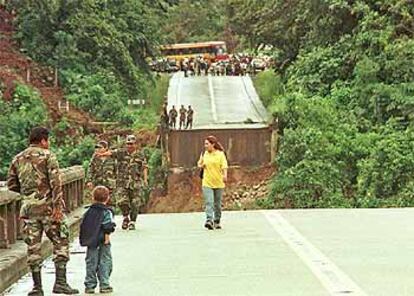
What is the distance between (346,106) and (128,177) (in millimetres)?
22898

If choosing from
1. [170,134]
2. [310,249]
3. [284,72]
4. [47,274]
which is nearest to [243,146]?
[170,134]

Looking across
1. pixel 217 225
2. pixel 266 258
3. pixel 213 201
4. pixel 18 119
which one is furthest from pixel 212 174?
pixel 18 119

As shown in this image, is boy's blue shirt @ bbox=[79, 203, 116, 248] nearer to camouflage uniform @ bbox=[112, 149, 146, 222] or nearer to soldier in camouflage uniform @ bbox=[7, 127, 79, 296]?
soldier in camouflage uniform @ bbox=[7, 127, 79, 296]

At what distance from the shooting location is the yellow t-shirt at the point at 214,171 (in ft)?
67.1

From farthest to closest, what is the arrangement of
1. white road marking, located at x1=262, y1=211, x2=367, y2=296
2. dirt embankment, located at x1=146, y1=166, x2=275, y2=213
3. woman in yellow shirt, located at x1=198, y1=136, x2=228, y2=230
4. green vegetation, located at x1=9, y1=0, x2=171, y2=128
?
green vegetation, located at x1=9, y1=0, x2=171, y2=128, dirt embankment, located at x1=146, y1=166, x2=275, y2=213, woman in yellow shirt, located at x1=198, y1=136, x2=228, y2=230, white road marking, located at x1=262, y1=211, x2=367, y2=296

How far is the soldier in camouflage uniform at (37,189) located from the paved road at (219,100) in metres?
35.5

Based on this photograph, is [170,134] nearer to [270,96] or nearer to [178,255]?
[270,96]

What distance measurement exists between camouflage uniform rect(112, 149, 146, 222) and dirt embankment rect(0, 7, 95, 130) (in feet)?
82.2

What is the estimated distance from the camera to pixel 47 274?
1412 cm

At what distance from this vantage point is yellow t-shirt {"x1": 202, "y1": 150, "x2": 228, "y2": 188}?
20.4m

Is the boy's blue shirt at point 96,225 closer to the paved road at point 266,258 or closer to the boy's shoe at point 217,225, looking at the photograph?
the paved road at point 266,258

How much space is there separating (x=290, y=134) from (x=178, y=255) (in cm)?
2235

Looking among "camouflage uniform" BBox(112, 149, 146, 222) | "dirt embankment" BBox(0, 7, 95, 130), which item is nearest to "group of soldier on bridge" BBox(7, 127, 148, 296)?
"camouflage uniform" BBox(112, 149, 146, 222)

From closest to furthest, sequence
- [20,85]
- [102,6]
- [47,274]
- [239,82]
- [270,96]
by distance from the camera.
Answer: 1. [47,274]
2. [20,85]
3. [102,6]
4. [270,96]
5. [239,82]
